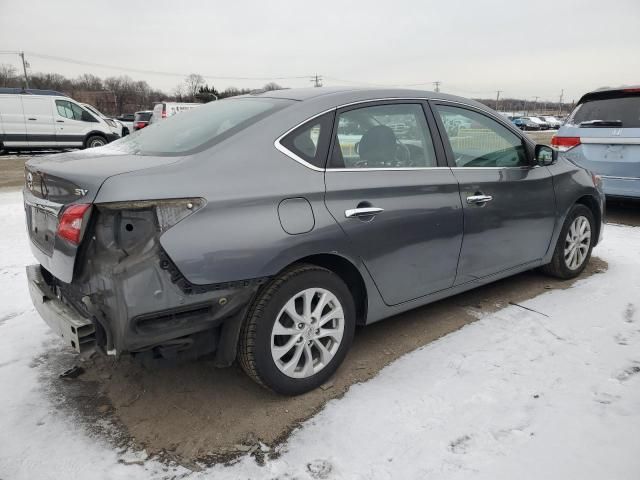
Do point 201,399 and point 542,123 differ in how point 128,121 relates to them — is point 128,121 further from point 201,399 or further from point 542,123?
point 201,399

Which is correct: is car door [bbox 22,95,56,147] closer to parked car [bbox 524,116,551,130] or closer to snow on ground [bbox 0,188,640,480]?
snow on ground [bbox 0,188,640,480]

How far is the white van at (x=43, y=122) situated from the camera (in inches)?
621

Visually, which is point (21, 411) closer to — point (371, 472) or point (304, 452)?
point (304, 452)

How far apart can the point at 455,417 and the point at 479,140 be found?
1971mm

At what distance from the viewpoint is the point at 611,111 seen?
627 centimetres

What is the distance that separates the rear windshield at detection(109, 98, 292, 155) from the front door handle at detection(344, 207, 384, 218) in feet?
2.22

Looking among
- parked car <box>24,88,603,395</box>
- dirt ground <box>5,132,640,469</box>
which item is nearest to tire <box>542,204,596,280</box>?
parked car <box>24,88,603,395</box>

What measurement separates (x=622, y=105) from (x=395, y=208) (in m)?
4.92

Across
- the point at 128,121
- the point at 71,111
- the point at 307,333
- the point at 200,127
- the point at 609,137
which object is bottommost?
the point at 307,333

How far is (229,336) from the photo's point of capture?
2354mm

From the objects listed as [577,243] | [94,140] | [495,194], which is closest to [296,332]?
[495,194]

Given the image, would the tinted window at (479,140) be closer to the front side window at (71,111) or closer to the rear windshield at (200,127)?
the rear windshield at (200,127)

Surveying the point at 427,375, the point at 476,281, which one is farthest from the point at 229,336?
the point at 476,281

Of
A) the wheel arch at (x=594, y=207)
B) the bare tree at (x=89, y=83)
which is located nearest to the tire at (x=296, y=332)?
the wheel arch at (x=594, y=207)
